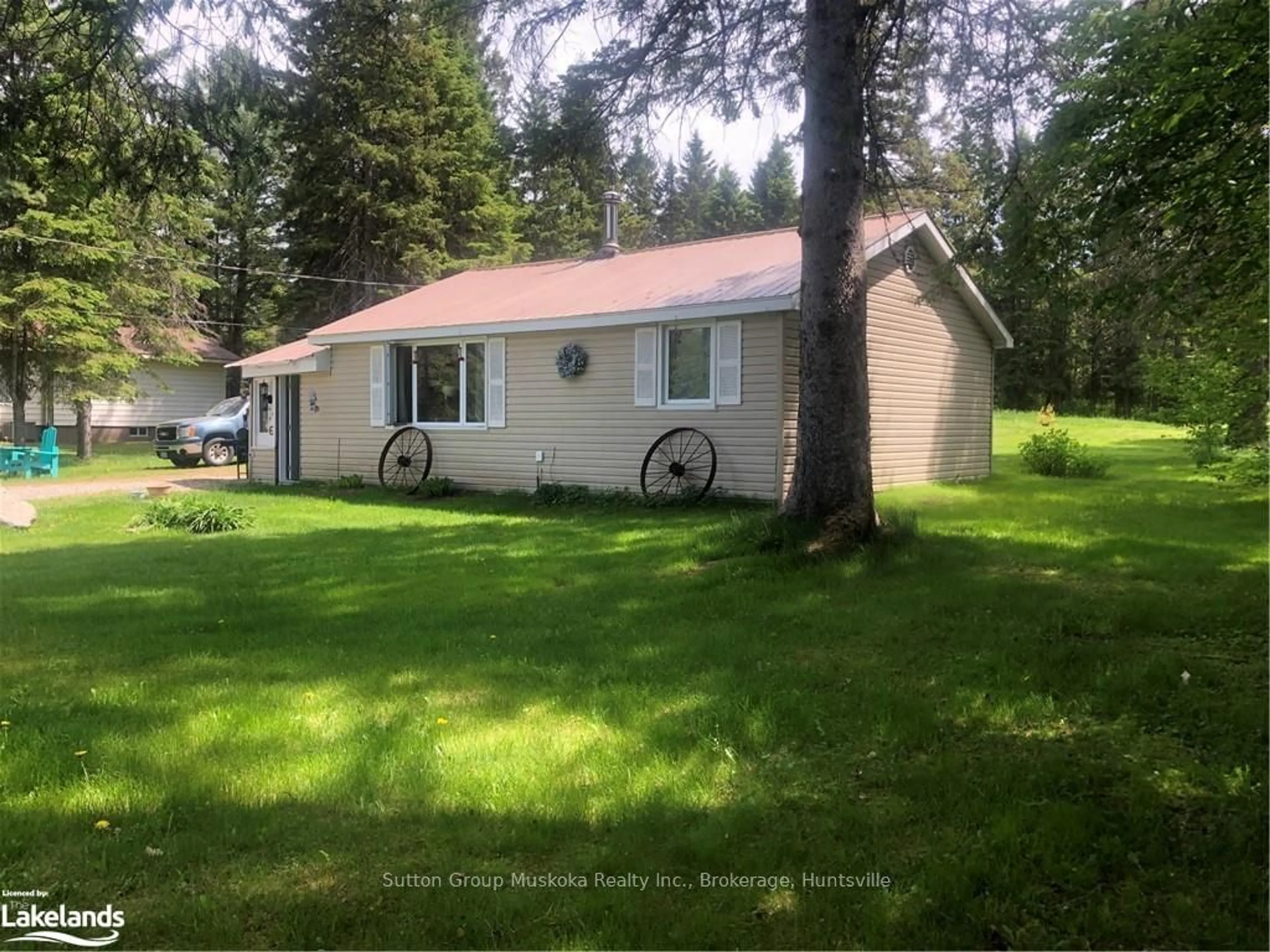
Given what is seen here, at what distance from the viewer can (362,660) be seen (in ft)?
15.8

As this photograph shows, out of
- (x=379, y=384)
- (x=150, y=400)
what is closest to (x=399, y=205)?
(x=150, y=400)

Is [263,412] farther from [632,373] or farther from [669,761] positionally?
[669,761]

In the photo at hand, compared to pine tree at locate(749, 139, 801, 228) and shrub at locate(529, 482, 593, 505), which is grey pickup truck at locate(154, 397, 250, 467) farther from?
pine tree at locate(749, 139, 801, 228)

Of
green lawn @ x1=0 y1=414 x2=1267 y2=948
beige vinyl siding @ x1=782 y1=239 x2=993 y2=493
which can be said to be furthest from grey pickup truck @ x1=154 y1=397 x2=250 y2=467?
green lawn @ x1=0 y1=414 x2=1267 y2=948

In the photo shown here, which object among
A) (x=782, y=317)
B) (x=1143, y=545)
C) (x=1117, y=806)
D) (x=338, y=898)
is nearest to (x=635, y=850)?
(x=338, y=898)

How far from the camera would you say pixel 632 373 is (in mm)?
12242

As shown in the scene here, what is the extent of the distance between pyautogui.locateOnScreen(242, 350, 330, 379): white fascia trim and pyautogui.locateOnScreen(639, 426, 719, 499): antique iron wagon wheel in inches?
272

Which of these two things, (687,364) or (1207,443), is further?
(1207,443)

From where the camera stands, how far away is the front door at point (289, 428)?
1670cm

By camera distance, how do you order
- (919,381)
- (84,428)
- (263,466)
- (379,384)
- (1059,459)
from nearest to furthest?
1. (919,381)
2. (1059,459)
3. (379,384)
4. (263,466)
5. (84,428)

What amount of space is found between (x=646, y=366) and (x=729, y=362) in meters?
1.21

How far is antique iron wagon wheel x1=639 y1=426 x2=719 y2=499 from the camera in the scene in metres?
11.6

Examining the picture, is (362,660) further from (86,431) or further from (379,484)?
(86,431)

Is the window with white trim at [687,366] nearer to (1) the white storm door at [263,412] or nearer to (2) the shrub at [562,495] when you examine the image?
(2) the shrub at [562,495]
